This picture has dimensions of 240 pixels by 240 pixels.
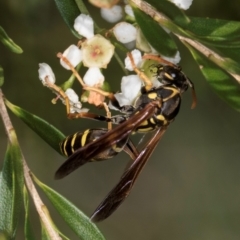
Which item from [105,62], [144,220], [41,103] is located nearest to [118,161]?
[144,220]

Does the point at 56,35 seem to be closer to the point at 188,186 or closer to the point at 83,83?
the point at 188,186

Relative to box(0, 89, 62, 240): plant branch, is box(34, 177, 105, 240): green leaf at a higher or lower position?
lower

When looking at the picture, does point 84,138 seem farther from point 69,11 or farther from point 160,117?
point 69,11

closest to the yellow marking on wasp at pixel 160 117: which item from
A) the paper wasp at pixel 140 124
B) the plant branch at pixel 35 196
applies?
the paper wasp at pixel 140 124

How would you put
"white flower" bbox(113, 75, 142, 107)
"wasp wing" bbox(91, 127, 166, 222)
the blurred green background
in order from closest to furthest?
1. "wasp wing" bbox(91, 127, 166, 222)
2. "white flower" bbox(113, 75, 142, 107)
3. the blurred green background

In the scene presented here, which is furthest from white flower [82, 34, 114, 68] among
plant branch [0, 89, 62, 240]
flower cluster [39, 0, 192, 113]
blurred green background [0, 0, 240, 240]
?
blurred green background [0, 0, 240, 240]

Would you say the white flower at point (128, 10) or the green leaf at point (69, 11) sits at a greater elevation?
the green leaf at point (69, 11)

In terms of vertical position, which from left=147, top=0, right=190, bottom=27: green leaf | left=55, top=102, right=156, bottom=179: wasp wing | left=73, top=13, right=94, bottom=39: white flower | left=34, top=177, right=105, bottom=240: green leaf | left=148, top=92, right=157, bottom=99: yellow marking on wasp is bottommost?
left=34, top=177, right=105, bottom=240: green leaf

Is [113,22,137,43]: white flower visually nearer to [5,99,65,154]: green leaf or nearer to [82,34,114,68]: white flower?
[82,34,114,68]: white flower

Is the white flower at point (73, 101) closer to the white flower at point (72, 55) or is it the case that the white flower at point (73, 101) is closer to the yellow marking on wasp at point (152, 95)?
the white flower at point (72, 55)
